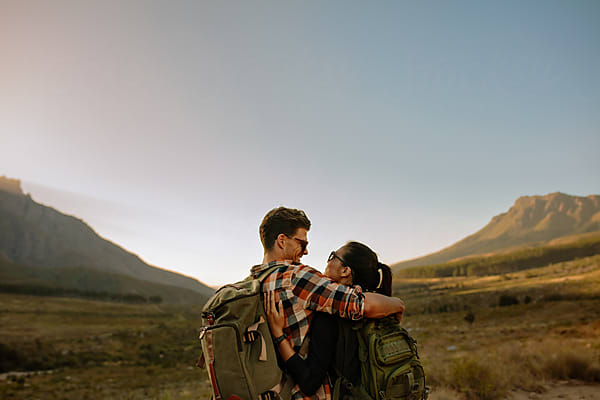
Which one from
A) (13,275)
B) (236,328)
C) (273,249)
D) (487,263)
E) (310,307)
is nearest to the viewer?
(236,328)

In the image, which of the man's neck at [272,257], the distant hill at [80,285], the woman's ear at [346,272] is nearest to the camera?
the man's neck at [272,257]

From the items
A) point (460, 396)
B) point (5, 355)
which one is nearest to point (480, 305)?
point (460, 396)

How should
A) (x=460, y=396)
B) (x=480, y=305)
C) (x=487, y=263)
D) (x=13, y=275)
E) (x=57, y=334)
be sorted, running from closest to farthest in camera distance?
(x=460, y=396), (x=480, y=305), (x=57, y=334), (x=487, y=263), (x=13, y=275)

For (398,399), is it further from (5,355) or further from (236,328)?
(5,355)

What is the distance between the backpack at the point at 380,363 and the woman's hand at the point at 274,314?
43 cm

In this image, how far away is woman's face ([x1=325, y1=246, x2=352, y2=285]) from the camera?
8.70 ft

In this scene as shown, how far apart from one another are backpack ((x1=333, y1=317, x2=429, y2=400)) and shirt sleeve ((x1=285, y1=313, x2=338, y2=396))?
73 millimetres

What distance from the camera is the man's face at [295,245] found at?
2449mm

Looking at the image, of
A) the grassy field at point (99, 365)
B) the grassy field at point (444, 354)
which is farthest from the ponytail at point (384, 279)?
the grassy field at point (99, 365)

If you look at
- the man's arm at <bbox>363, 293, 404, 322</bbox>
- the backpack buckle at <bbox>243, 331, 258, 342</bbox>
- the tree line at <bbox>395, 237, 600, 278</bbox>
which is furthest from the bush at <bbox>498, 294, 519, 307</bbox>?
the tree line at <bbox>395, 237, 600, 278</bbox>

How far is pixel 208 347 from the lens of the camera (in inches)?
78.2

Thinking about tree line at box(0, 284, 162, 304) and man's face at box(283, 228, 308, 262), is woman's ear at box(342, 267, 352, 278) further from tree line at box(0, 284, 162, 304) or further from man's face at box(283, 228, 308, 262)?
tree line at box(0, 284, 162, 304)

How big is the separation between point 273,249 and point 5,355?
134 feet

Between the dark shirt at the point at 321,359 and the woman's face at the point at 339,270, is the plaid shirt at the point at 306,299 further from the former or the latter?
the woman's face at the point at 339,270
